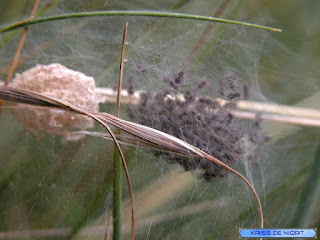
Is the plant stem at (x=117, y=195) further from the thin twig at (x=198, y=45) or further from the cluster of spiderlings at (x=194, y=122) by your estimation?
the thin twig at (x=198, y=45)

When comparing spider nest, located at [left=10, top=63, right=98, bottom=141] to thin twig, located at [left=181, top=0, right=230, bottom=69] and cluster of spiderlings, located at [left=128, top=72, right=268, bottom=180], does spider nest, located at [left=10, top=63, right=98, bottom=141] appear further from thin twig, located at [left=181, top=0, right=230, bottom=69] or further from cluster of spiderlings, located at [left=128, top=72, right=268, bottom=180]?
thin twig, located at [left=181, top=0, right=230, bottom=69]

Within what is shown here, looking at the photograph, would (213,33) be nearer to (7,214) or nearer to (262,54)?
(262,54)

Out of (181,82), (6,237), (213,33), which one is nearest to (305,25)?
(213,33)

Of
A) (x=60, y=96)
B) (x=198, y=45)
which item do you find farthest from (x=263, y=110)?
(x=60, y=96)

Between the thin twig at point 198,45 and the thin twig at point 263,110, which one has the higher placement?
the thin twig at point 198,45

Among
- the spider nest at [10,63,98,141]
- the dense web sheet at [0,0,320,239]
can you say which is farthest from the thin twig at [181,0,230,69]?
the spider nest at [10,63,98,141]

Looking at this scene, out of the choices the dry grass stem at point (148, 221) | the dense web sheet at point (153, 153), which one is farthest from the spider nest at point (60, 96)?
the dry grass stem at point (148, 221)

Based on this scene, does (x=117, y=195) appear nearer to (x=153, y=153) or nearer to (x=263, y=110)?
(x=153, y=153)

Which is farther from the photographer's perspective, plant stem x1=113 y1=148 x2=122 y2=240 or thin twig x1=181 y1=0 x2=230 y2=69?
thin twig x1=181 y1=0 x2=230 y2=69

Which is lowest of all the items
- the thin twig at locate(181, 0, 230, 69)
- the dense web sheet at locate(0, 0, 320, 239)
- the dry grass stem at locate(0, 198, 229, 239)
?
the dry grass stem at locate(0, 198, 229, 239)
